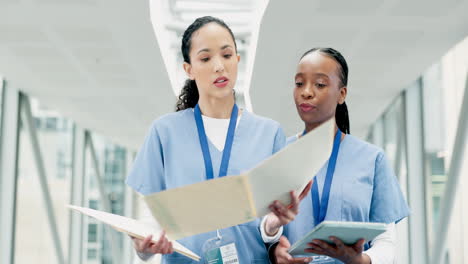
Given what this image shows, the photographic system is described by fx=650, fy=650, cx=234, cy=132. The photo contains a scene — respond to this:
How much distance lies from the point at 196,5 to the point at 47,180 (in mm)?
4598

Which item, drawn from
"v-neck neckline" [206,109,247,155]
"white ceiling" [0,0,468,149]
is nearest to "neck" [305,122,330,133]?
"v-neck neckline" [206,109,247,155]

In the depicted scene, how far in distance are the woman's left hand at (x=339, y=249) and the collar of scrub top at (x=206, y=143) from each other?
372 millimetres

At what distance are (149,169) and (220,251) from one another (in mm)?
362

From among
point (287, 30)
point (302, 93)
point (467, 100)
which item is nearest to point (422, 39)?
point (467, 100)

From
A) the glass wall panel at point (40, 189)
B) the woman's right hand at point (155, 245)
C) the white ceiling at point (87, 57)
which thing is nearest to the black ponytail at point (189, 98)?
the woman's right hand at point (155, 245)

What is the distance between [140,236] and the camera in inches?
73.7

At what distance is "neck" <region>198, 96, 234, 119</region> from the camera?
2236 millimetres

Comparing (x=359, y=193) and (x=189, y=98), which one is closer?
(x=359, y=193)

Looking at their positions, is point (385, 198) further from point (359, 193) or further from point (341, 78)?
point (341, 78)

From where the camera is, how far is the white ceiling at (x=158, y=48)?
20.2ft

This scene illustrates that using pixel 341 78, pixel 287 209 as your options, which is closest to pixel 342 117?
pixel 341 78

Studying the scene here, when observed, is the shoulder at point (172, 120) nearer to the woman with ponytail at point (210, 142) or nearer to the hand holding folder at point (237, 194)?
the woman with ponytail at point (210, 142)

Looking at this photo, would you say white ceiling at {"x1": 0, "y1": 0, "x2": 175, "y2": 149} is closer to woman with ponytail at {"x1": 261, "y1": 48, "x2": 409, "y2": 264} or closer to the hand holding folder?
woman with ponytail at {"x1": 261, "y1": 48, "x2": 409, "y2": 264}

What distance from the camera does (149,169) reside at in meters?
2.17
